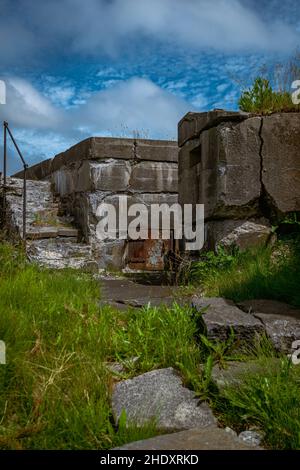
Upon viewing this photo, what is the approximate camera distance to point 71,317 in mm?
2918

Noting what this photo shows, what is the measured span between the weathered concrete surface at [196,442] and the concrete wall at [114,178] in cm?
525

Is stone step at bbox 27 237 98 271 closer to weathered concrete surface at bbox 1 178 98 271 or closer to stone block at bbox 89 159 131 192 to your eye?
weathered concrete surface at bbox 1 178 98 271

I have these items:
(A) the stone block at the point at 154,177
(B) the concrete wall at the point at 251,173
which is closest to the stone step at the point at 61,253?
(A) the stone block at the point at 154,177

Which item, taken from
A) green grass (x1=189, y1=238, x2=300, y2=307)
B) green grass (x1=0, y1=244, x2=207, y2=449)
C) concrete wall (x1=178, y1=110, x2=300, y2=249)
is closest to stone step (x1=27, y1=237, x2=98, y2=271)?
green grass (x1=189, y1=238, x2=300, y2=307)

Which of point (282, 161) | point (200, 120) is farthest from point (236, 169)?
point (200, 120)

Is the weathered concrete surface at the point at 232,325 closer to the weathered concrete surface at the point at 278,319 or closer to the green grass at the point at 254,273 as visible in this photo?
the weathered concrete surface at the point at 278,319

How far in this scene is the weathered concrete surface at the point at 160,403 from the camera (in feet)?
6.53

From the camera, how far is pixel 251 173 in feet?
15.0

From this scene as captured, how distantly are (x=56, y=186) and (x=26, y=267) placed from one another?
461 centimetres
